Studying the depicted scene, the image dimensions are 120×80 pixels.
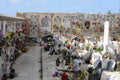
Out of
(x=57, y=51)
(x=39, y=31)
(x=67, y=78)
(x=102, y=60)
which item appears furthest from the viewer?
(x=39, y=31)

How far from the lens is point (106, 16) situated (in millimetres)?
36062

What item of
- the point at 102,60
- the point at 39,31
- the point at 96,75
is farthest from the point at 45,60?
the point at 39,31

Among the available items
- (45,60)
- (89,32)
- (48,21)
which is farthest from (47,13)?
(45,60)

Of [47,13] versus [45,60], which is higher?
[47,13]

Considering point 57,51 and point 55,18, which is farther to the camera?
point 55,18

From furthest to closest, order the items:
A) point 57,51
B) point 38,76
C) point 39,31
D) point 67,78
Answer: point 39,31 → point 57,51 → point 38,76 → point 67,78

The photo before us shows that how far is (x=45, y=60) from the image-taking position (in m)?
20.5

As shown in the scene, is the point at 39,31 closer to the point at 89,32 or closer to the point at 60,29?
the point at 60,29

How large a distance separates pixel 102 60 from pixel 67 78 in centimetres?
429

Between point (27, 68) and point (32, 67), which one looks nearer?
point (27, 68)

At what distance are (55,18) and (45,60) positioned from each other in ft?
50.9

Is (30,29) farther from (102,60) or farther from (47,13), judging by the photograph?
(102,60)

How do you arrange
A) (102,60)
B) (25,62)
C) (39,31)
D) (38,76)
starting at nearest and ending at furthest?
(38,76) < (102,60) < (25,62) < (39,31)

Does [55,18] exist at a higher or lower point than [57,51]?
higher
